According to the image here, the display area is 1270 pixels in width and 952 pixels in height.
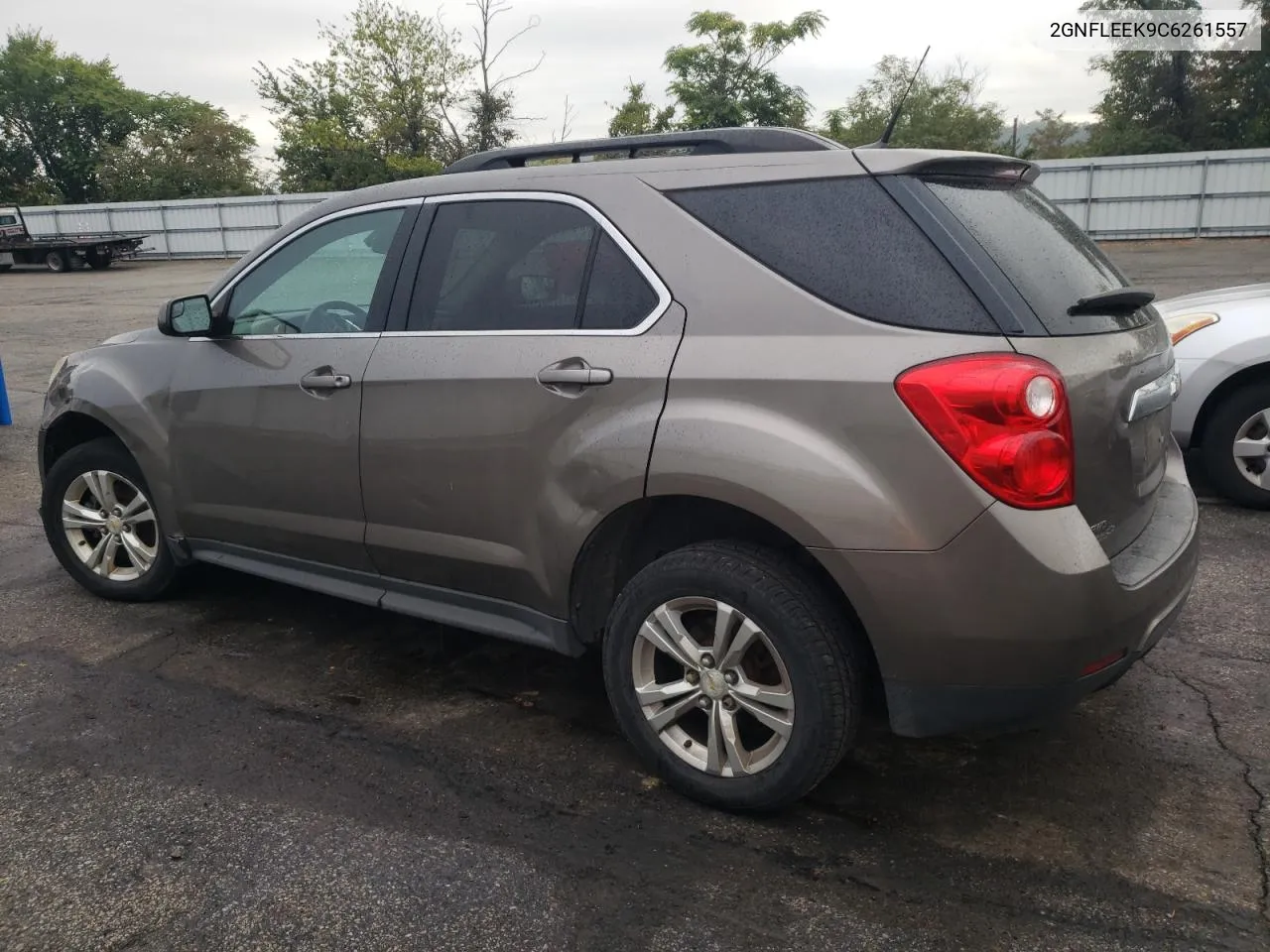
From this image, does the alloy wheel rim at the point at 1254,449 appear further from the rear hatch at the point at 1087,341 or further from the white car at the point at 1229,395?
the rear hatch at the point at 1087,341

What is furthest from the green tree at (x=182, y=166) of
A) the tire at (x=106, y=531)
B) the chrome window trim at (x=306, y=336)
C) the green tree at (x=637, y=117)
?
the chrome window trim at (x=306, y=336)

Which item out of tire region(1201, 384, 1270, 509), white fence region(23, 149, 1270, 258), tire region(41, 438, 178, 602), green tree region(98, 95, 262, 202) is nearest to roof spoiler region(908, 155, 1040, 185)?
tire region(1201, 384, 1270, 509)

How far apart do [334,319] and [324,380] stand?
0.89 feet

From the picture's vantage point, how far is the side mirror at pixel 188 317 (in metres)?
4.04

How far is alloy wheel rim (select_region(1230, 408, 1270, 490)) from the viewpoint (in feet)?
17.7

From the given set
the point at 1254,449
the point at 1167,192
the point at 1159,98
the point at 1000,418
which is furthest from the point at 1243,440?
the point at 1159,98

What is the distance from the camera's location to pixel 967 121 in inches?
2032

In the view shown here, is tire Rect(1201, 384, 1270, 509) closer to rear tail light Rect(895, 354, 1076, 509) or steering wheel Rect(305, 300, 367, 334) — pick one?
rear tail light Rect(895, 354, 1076, 509)

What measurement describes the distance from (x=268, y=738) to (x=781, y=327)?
2.09 meters

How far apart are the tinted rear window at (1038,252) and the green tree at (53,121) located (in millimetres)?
60871

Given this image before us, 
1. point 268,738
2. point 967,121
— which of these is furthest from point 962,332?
point 967,121

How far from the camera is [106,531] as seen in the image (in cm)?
463

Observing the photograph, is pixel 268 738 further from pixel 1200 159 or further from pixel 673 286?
pixel 1200 159

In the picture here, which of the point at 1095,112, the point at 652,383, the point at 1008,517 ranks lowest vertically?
the point at 1008,517
